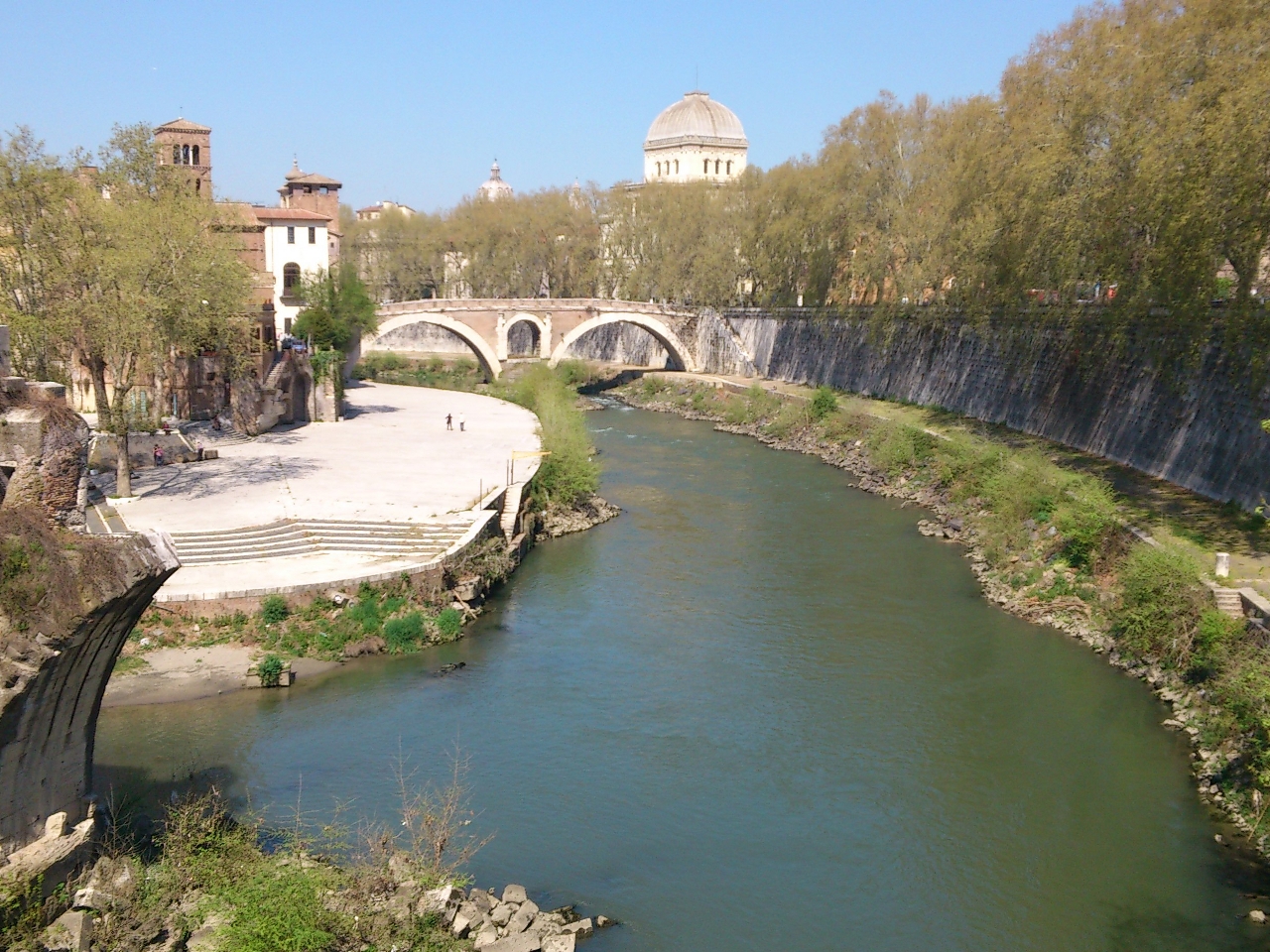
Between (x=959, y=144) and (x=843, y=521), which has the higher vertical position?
(x=959, y=144)

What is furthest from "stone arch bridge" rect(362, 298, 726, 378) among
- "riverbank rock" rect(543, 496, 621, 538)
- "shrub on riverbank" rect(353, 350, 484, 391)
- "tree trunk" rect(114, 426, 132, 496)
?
"tree trunk" rect(114, 426, 132, 496)

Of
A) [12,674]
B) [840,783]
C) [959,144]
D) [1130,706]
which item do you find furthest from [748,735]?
[959,144]

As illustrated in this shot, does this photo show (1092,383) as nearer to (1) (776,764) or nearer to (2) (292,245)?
(1) (776,764)

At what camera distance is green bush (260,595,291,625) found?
20.2 metres

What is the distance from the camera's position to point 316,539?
934 inches

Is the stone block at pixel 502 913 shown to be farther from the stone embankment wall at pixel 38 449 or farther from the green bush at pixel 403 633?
the green bush at pixel 403 633

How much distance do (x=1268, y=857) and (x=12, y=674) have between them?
44.2ft

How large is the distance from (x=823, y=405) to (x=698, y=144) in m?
54.1

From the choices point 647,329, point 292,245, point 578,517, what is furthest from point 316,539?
point 647,329

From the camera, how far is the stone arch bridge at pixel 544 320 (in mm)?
62844

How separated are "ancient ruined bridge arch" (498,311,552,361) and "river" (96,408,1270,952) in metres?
39.9

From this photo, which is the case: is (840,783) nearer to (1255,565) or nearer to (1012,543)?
(1255,565)

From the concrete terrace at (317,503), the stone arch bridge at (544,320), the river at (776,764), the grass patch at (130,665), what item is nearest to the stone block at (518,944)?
the river at (776,764)

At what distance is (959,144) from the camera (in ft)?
140
